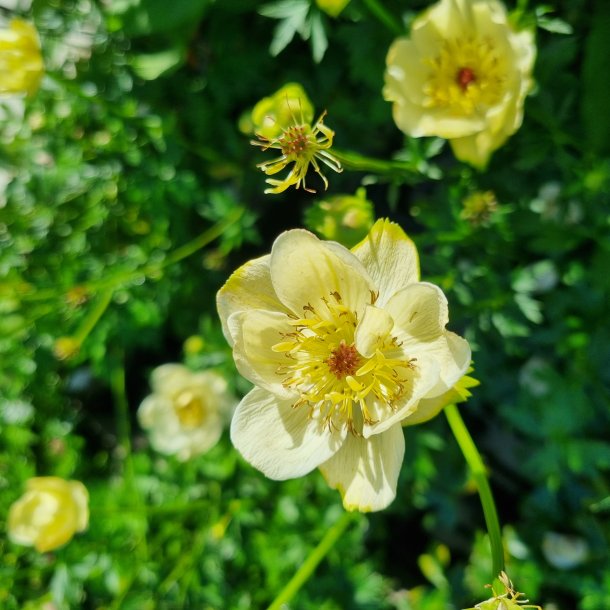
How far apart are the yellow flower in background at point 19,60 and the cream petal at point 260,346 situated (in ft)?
2.43

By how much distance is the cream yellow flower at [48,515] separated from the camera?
1.45 m

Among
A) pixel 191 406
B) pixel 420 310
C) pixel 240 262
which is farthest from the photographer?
pixel 240 262

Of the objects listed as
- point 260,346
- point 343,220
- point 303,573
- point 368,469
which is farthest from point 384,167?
point 303,573

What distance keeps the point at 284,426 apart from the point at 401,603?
906mm

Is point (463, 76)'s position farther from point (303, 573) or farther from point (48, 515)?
point (48, 515)

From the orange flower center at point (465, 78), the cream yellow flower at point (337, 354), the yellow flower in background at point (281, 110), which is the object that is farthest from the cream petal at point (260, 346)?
the orange flower center at point (465, 78)

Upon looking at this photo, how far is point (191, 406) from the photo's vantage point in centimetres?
166

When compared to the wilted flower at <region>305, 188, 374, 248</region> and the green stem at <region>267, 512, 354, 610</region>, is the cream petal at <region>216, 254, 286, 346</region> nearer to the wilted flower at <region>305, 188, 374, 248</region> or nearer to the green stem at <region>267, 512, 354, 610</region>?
the wilted flower at <region>305, 188, 374, 248</region>

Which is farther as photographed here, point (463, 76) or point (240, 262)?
point (240, 262)

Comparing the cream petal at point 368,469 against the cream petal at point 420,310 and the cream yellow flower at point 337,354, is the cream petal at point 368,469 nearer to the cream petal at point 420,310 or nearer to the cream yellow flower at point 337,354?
the cream yellow flower at point 337,354

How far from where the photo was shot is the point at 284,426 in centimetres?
101

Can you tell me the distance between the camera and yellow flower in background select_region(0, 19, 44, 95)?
1.34m

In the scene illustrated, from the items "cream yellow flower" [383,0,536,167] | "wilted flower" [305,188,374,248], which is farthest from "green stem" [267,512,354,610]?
"cream yellow flower" [383,0,536,167]

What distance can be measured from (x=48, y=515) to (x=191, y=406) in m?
0.38
